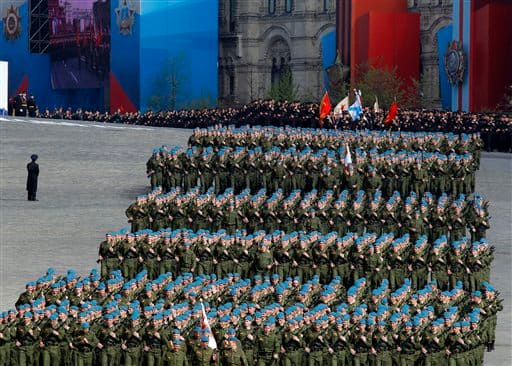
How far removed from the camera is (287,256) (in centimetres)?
2325

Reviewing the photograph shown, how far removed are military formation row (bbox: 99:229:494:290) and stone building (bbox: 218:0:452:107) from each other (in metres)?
50.4

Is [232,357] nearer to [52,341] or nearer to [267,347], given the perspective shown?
[267,347]

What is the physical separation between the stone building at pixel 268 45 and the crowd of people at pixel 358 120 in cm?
1866

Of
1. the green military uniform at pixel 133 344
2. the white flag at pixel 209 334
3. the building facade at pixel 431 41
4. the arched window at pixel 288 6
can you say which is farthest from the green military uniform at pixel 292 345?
the arched window at pixel 288 6

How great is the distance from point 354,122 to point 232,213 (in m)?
18.8

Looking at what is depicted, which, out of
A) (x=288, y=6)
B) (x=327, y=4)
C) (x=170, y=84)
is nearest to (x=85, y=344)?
(x=170, y=84)

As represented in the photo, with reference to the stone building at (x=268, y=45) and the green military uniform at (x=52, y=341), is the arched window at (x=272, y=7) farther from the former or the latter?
the green military uniform at (x=52, y=341)

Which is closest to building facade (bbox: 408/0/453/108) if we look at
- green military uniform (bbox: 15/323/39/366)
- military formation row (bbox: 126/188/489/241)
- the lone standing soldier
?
the lone standing soldier

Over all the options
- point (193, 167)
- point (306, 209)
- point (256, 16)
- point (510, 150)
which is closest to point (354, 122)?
point (510, 150)

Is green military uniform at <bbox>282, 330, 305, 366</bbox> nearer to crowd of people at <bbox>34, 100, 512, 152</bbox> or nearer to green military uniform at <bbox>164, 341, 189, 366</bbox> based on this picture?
green military uniform at <bbox>164, 341, 189, 366</bbox>

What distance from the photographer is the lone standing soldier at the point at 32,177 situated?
111 ft

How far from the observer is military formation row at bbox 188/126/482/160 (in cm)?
3569

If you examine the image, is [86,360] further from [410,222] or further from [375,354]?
[410,222]

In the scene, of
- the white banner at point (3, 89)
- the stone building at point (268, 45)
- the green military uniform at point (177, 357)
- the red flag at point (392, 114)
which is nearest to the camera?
the green military uniform at point (177, 357)
